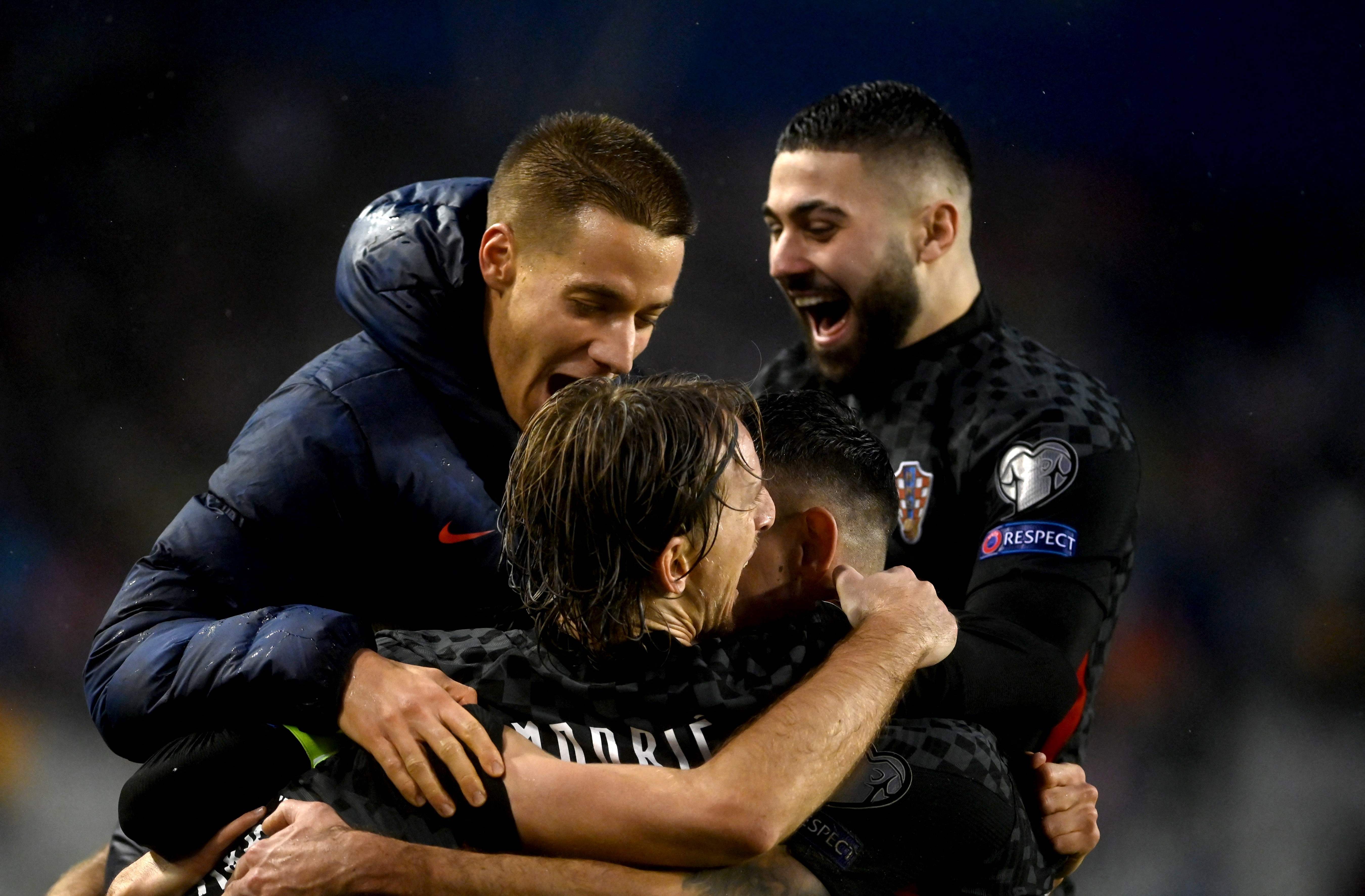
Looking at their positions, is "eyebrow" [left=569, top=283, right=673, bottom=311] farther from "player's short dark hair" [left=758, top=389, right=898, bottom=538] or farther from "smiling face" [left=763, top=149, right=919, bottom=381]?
"smiling face" [left=763, top=149, right=919, bottom=381]

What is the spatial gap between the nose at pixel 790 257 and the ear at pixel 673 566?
1739 mm

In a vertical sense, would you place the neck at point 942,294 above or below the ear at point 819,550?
above

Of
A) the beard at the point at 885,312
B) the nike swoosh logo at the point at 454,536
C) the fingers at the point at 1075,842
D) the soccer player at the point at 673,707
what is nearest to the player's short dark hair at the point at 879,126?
the beard at the point at 885,312

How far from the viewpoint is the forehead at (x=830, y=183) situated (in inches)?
127

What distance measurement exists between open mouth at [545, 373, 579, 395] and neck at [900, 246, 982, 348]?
1074 mm

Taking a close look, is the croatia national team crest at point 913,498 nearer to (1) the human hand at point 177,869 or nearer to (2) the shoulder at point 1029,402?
(2) the shoulder at point 1029,402

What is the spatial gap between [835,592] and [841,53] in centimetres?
438

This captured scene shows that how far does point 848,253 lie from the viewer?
3223 millimetres

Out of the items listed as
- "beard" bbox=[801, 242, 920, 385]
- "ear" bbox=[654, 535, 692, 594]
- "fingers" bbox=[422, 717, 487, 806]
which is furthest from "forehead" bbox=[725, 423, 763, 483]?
"beard" bbox=[801, 242, 920, 385]

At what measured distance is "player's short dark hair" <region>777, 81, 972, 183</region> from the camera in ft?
10.6

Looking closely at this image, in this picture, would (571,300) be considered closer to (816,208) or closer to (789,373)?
(816,208)

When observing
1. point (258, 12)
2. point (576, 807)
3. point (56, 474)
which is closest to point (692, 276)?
point (258, 12)

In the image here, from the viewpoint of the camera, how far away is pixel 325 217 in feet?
18.1

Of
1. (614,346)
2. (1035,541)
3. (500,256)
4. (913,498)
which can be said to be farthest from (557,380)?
(1035,541)
